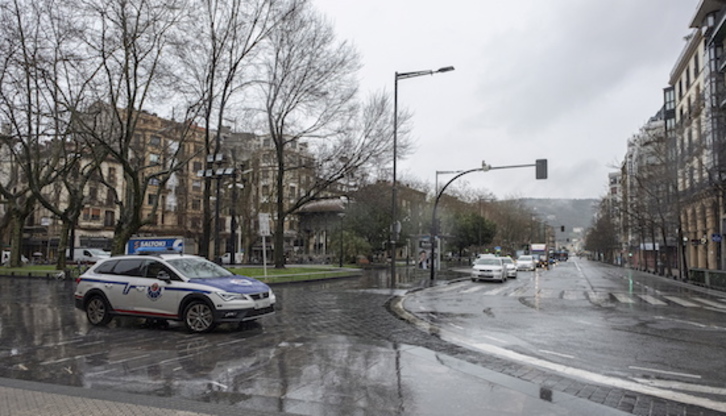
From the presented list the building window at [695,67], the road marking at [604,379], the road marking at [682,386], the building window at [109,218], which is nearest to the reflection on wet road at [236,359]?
the road marking at [604,379]

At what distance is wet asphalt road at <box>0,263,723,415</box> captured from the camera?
218 inches

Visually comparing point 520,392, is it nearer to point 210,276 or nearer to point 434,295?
point 210,276

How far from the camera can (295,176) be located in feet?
145

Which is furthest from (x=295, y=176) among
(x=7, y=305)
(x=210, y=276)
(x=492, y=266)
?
(x=210, y=276)

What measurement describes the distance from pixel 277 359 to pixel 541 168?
19.3 m

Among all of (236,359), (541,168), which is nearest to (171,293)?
(236,359)

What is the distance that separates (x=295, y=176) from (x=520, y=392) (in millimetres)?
39623

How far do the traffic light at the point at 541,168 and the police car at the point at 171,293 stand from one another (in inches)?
662

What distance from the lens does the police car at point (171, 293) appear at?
31.2ft

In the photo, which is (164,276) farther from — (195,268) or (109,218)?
(109,218)

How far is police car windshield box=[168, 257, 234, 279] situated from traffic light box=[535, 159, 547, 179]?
56.1 feet

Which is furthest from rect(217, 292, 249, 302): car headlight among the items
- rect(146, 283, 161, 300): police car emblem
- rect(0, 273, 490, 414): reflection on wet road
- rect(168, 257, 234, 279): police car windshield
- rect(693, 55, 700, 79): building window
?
rect(693, 55, 700, 79): building window

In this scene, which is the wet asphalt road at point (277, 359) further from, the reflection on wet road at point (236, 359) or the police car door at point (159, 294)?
the police car door at point (159, 294)

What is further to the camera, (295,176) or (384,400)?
(295,176)
